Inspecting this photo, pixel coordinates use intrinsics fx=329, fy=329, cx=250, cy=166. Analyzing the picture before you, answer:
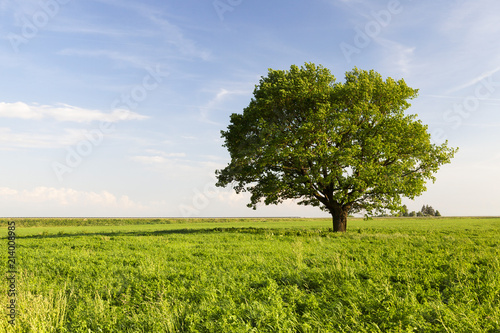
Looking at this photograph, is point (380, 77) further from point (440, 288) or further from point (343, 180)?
point (440, 288)

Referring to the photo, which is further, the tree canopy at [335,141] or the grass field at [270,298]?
the tree canopy at [335,141]

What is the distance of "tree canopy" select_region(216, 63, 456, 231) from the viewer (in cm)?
2892

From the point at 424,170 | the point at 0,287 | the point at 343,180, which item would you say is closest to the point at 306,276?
the point at 0,287

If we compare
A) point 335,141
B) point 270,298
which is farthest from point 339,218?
point 270,298

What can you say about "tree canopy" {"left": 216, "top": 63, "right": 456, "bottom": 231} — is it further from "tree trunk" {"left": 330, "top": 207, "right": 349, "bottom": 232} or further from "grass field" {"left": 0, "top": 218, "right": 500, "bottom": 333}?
"grass field" {"left": 0, "top": 218, "right": 500, "bottom": 333}

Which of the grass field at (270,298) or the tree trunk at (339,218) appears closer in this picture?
the grass field at (270,298)

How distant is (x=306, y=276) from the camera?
11.3m

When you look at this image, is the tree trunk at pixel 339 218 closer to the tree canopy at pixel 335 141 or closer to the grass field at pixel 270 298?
the tree canopy at pixel 335 141

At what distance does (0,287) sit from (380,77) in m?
32.4

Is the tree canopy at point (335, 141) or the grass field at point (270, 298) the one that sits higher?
the tree canopy at point (335, 141)

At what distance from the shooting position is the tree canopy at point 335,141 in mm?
28922

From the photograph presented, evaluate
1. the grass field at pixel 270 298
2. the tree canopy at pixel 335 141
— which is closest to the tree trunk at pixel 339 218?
the tree canopy at pixel 335 141

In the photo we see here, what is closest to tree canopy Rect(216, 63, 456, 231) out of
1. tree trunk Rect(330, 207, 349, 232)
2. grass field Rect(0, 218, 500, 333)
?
tree trunk Rect(330, 207, 349, 232)

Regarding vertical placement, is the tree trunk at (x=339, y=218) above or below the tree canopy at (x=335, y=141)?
below
